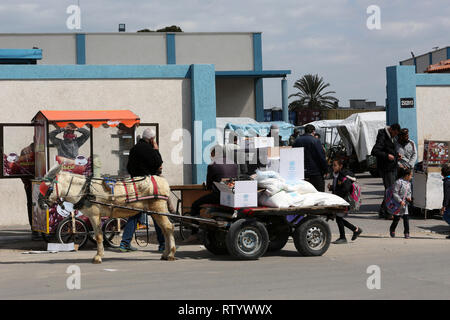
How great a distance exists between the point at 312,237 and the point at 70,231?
4.27 metres

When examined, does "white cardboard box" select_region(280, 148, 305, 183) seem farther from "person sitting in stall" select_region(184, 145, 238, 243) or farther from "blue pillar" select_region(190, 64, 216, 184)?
"blue pillar" select_region(190, 64, 216, 184)

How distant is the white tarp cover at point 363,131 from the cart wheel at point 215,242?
65.3 feet

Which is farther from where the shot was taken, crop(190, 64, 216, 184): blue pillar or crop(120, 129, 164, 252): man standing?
crop(190, 64, 216, 184): blue pillar

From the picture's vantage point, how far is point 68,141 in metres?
13.0

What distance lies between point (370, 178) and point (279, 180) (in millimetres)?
20995

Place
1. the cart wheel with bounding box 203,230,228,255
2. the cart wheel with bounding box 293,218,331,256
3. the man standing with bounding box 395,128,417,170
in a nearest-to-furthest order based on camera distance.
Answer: the cart wheel with bounding box 293,218,331,256 < the cart wheel with bounding box 203,230,228,255 < the man standing with bounding box 395,128,417,170

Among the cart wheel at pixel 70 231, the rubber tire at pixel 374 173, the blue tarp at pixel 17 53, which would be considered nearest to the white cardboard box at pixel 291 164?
the cart wheel at pixel 70 231

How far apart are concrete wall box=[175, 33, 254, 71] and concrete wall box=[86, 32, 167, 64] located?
3.84ft

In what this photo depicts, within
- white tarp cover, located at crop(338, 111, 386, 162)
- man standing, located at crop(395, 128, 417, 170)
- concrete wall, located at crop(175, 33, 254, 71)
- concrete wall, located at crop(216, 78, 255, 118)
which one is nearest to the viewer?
man standing, located at crop(395, 128, 417, 170)

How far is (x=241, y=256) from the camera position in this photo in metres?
10.4

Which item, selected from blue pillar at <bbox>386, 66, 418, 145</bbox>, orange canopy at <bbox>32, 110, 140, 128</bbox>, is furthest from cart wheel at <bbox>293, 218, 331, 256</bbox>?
blue pillar at <bbox>386, 66, 418, 145</bbox>

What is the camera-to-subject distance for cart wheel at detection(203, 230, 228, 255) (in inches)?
436
